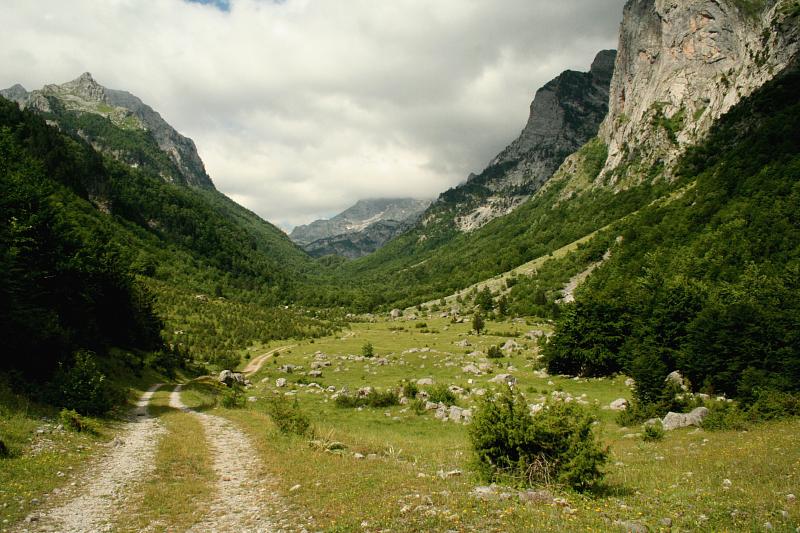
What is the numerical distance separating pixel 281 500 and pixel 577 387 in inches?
1313

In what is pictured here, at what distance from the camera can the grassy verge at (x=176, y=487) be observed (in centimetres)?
1055

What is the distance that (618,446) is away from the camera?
67.1 feet

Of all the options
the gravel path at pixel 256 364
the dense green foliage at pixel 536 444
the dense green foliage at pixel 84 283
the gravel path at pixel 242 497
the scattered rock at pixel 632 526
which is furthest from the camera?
the gravel path at pixel 256 364

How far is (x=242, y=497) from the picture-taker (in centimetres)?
1249

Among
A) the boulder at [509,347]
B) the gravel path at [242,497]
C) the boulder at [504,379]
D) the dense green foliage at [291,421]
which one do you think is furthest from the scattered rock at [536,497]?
the boulder at [509,347]

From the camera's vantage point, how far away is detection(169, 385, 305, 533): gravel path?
10102 millimetres

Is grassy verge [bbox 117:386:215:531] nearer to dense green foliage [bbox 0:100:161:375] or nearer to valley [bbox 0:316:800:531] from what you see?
valley [bbox 0:316:800:531]

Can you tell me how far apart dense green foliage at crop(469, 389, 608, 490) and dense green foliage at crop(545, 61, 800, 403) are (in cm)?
1745

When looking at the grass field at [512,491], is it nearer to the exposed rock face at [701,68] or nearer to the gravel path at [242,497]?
the gravel path at [242,497]

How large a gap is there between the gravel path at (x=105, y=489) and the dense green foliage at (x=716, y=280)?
28.1 metres

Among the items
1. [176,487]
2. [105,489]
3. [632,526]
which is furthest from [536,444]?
[105,489]

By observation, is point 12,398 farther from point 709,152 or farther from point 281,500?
point 709,152

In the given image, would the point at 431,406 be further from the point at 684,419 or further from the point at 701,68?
the point at 701,68

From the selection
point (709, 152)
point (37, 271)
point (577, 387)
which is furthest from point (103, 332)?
point (709, 152)
